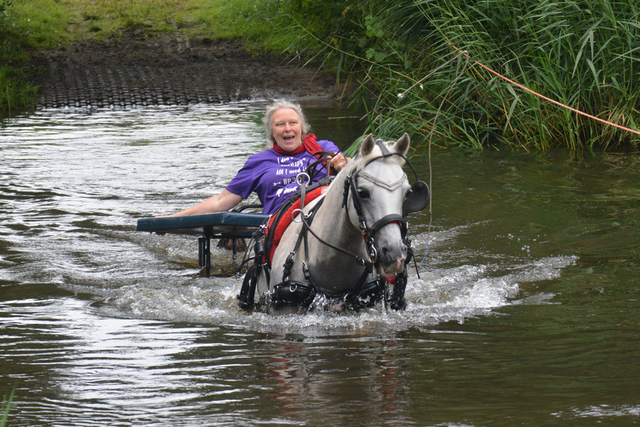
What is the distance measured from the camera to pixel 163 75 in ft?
65.2

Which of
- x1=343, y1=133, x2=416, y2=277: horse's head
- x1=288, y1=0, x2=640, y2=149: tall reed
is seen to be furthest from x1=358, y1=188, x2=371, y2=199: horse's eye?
x1=288, y1=0, x2=640, y2=149: tall reed

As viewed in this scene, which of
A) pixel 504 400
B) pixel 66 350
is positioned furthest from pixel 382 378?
pixel 66 350

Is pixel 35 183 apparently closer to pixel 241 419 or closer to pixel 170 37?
pixel 241 419

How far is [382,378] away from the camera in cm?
319

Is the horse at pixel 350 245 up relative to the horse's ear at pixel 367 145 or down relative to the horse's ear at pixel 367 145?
down

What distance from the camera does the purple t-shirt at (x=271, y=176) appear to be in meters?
5.25

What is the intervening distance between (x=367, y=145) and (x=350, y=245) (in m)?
0.53

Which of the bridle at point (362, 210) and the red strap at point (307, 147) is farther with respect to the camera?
the red strap at point (307, 147)

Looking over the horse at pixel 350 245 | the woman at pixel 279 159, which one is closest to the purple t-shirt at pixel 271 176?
the woman at pixel 279 159

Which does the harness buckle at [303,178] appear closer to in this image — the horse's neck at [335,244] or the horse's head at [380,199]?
the horse's neck at [335,244]

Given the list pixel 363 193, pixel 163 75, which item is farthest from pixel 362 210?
pixel 163 75

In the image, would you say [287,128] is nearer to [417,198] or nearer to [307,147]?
[307,147]

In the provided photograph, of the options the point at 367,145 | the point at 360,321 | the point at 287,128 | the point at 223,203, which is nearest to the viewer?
the point at 367,145

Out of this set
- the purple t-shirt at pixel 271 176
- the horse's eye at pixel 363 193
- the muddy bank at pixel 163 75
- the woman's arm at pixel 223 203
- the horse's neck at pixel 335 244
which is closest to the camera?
the horse's eye at pixel 363 193
